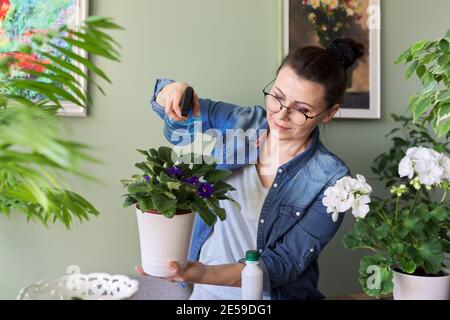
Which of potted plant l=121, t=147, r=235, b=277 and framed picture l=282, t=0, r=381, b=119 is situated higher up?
framed picture l=282, t=0, r=381, b=119

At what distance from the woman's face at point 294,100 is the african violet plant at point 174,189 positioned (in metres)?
0.37

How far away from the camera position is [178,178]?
0.84m

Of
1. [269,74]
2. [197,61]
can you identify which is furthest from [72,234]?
[269,74]

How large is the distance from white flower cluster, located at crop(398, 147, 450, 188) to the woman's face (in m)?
0.37

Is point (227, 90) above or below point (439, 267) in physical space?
above

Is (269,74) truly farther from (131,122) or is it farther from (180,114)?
(180,114)

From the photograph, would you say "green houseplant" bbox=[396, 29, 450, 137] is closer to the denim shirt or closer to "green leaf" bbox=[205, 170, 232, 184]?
the denim shirt

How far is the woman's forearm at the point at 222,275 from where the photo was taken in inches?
37.3

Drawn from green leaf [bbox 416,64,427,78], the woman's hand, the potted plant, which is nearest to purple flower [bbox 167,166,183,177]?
the potted plant

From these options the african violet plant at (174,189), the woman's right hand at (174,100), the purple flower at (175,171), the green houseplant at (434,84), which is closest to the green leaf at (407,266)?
the green houseplant at (434,84)

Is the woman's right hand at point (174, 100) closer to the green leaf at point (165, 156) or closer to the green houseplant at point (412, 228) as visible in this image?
the green leaf at point (165, 156)

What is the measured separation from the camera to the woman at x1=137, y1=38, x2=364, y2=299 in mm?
1141
